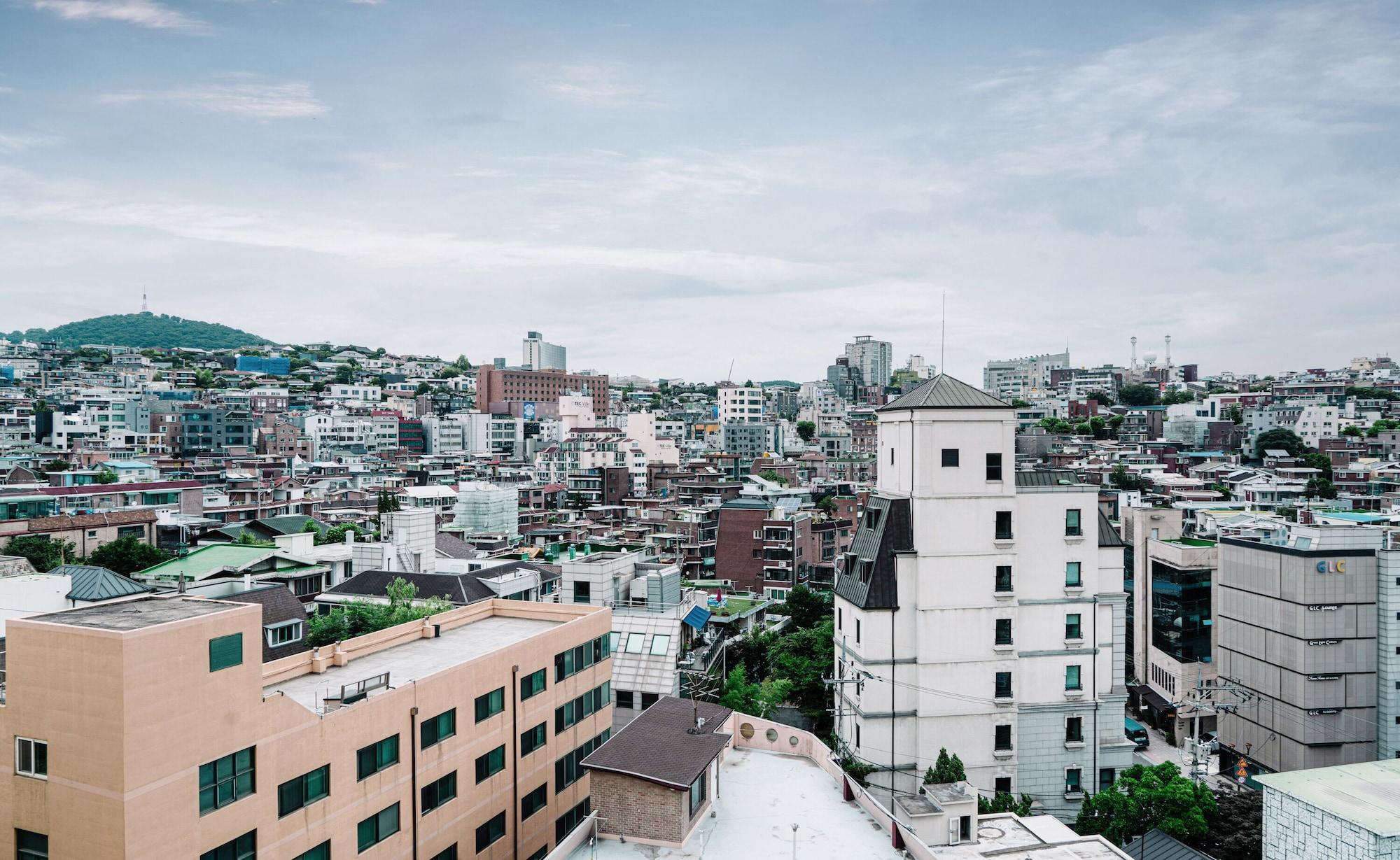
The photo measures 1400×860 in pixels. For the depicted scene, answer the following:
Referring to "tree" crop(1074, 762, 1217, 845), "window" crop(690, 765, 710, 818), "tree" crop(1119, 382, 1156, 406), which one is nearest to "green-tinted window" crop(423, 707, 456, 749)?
"window" crop(690, 765, 710, 818)

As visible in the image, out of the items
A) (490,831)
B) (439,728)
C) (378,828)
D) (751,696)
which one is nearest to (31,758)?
(378,828)

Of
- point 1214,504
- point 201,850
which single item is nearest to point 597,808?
point 201,850

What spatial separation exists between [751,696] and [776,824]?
58.1 ft

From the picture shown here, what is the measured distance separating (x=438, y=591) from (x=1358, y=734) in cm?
3927

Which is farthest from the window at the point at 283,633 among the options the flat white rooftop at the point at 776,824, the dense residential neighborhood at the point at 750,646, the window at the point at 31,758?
the window at the point at 31,758

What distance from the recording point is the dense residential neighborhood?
15.6 m

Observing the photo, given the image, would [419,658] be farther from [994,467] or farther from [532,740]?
[994,467]

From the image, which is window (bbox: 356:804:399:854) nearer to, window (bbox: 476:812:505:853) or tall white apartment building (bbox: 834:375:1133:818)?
window (bbox: 476:812:505:853)

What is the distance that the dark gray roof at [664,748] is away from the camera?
60.3ft

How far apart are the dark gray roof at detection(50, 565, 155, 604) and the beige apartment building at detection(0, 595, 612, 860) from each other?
14851mm

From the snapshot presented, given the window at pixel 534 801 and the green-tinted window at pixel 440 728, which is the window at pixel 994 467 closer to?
the window at pixel 534 801

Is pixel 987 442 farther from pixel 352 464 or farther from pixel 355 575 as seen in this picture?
pixel 352 464

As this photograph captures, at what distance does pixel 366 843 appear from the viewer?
58.3 ft

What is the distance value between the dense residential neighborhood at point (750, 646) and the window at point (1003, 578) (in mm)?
351
